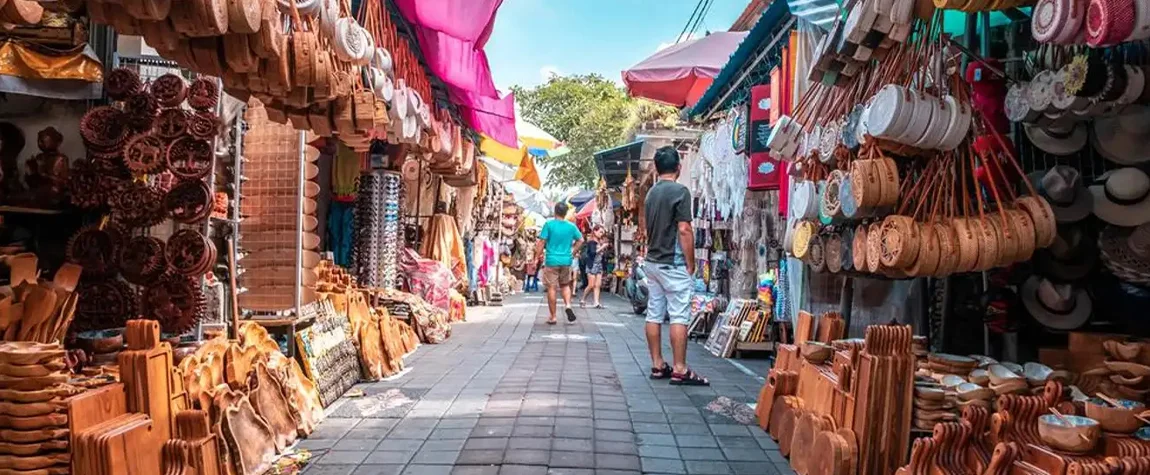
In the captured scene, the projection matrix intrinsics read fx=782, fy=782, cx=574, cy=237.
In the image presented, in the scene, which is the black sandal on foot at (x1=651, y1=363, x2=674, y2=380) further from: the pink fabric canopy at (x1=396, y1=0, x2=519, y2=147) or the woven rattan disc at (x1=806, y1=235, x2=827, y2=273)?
the pink fabric canopy at (x1=396, y1=0, x2=519, y2=147)

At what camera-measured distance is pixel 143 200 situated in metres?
3.37

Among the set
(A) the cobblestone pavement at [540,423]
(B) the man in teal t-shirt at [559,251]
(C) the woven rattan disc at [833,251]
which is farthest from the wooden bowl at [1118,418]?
(B) the man in teal t-shirt at [559,251]

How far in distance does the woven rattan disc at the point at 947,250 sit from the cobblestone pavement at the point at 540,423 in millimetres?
1241

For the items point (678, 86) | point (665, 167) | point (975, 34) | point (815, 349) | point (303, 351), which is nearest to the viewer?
point (975, 34)

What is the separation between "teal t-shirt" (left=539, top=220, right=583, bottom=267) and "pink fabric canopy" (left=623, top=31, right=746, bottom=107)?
242 centimetres

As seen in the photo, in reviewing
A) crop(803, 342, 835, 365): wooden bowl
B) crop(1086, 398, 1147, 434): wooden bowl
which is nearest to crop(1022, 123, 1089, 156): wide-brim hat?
crop(1086, 398, 1147, 434): wooden bowl

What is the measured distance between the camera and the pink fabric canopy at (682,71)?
8.77 m

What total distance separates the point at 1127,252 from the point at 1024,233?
1.42 feet

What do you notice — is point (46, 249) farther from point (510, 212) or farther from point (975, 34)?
point (510, 212)

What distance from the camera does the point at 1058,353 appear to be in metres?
3.05

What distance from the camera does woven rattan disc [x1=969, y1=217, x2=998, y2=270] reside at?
2.78m

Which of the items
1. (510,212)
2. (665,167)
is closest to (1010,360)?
(665,167)

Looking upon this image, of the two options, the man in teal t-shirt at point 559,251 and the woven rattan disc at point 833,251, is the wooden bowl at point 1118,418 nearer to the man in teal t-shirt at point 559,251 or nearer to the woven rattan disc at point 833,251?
the woven rattan disc at point 833,251

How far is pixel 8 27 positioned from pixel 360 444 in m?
2.39
